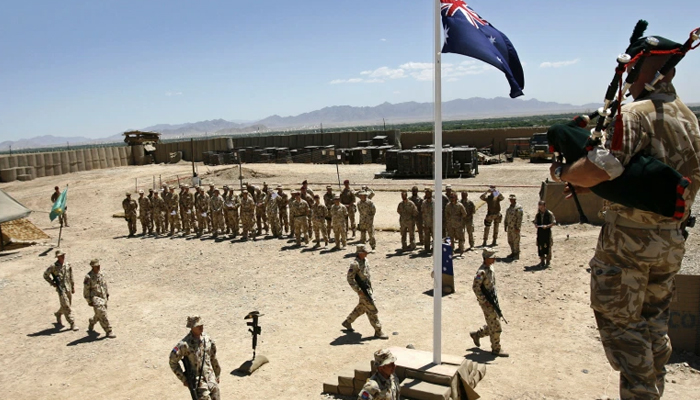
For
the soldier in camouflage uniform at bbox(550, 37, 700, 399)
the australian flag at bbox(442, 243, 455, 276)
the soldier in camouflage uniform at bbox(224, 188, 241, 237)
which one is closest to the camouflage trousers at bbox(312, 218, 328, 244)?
the soldier in camouflage uniform at bbox(224, 188, 241, 237)

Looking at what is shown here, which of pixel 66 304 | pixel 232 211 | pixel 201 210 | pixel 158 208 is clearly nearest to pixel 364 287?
pixel 66 304

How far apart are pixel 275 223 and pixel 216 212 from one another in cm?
260

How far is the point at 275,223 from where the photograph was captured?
18047 mm

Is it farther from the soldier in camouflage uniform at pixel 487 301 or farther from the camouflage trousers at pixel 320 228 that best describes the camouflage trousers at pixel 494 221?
the soldier in camouflage uniform at pixel 487 301

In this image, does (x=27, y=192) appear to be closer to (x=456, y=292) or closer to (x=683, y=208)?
(x=456, y=292)

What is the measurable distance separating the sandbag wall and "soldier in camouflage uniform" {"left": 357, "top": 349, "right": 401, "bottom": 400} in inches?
1582

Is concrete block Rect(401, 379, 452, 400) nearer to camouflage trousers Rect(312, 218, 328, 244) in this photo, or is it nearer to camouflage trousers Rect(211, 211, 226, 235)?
camouflage trousers Rect(312, 218, 328, 244)

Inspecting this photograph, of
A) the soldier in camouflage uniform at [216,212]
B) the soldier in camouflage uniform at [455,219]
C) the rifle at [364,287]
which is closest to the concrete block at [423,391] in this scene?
the rifle at [364,287]

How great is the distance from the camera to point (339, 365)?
27.3 feet

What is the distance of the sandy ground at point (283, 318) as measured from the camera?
7.86 metres

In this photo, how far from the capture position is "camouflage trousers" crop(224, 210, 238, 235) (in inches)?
742

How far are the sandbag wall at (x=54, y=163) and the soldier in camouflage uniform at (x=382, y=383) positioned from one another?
4017 cm

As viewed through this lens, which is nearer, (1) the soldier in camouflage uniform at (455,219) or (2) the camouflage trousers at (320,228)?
(1) the soldier in camouflage uniform at (455,219)

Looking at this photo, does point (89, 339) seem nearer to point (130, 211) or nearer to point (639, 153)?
point (639, 153)
